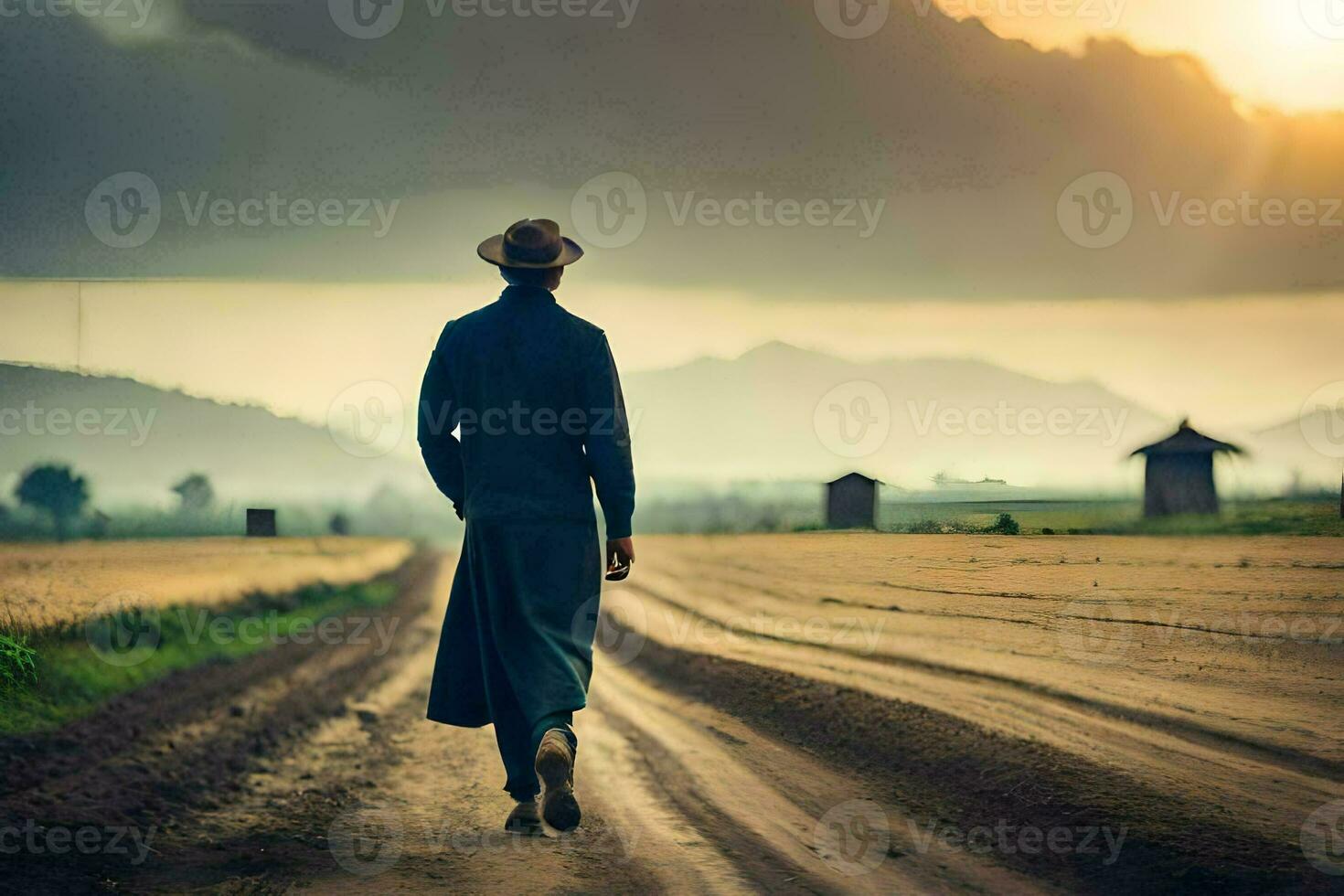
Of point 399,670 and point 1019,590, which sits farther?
point 399,670

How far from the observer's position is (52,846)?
A: 22.2 ft

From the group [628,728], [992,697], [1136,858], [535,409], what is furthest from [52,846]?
[992,697]

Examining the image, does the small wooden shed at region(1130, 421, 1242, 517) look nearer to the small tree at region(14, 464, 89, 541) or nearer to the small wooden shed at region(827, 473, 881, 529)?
the small wooden shed at region(827, 473, 881, 529)

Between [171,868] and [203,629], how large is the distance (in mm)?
7896

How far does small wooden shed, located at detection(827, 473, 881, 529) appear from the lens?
962cm

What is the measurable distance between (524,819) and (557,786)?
78 centimetres

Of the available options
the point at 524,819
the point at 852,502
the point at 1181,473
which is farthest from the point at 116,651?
the point at 1181,473

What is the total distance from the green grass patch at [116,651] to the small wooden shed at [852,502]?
6.60 metres

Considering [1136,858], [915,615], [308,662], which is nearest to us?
[1136,858]

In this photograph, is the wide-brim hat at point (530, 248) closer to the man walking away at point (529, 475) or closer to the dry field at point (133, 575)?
the man walking away at point (529, 475)

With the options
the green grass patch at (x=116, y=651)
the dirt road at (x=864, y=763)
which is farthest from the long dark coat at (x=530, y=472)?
the green grass patch at (x=116, y=651)

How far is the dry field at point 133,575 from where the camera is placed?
10281mm

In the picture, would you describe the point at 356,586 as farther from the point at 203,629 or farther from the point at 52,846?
the point at 52,846

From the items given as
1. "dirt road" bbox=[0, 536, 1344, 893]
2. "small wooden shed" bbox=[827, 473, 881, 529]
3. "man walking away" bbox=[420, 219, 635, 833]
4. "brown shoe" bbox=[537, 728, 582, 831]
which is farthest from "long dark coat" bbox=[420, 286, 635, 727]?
"small wooden shed" bbox=[827, 473, 881, 529]
